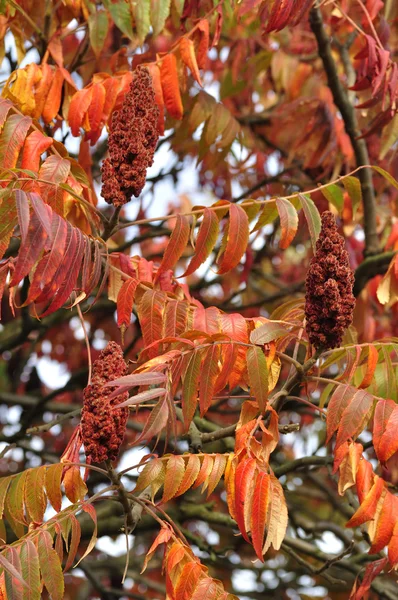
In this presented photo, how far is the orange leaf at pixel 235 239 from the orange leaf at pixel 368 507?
34.4 inches

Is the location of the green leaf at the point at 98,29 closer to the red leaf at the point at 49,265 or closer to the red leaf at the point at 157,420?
the red leaf at the point at 49,265

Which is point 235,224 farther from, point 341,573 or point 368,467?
point 341,573

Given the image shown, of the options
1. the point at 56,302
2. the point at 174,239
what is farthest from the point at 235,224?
the point at 56,302

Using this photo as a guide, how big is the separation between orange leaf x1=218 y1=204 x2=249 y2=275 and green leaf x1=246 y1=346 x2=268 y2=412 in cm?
39

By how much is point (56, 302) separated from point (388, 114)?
210cm

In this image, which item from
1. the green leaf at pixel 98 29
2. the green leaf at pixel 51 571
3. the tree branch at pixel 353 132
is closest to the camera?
the green leaf at pixel 51 571

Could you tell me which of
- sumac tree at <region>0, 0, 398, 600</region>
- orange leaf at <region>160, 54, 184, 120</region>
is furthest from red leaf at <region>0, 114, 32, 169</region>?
orange leaf at <region>160, 54, 184, 120</region>

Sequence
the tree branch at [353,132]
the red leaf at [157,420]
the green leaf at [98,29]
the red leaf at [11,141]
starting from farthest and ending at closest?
the tree branch at [353,132]
the green leaf at [98,29]
the red leaf at [11,141]
the red leaf at [157,420]

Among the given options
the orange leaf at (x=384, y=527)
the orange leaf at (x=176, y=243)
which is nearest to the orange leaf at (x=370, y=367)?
the orange leaf at (x=384, y=527)

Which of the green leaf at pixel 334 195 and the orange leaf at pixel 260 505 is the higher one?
the green leaf at pixel 334 195

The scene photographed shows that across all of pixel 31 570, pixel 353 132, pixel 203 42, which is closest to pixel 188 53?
pixel 203 42

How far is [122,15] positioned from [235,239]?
165cm

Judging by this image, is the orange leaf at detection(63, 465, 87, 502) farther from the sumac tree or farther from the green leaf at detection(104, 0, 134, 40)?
the green leaf at detection(104, 0, 134, 40)

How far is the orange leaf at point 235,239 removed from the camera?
3.09 metres
